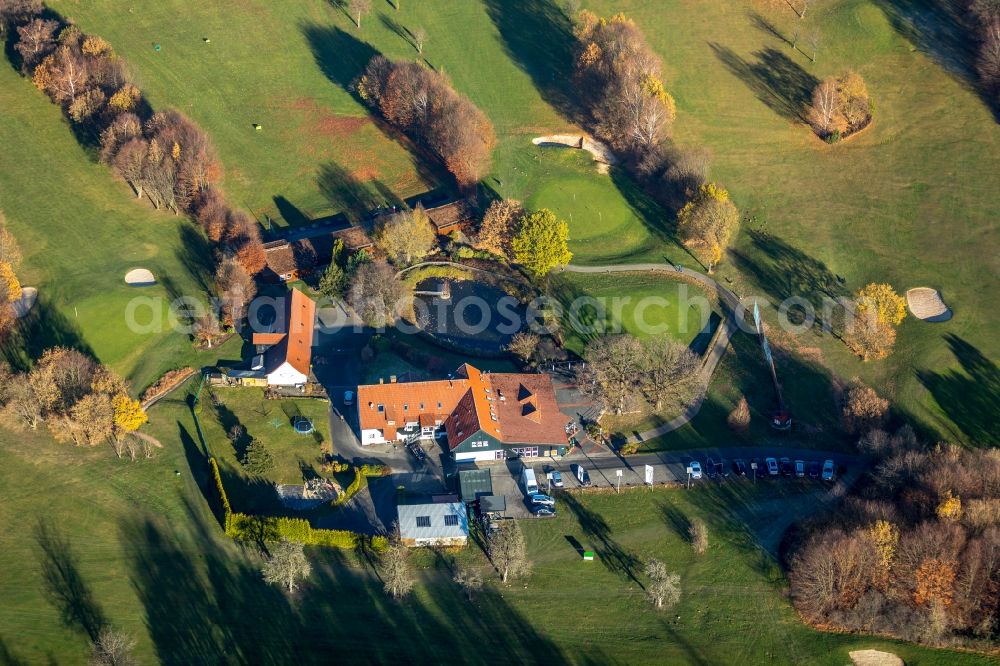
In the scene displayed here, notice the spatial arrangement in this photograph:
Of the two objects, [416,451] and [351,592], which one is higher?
[416,451]

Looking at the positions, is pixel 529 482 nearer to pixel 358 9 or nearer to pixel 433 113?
pixel 433 113

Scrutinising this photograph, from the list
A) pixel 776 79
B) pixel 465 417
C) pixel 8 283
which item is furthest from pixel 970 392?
pixel 8 283

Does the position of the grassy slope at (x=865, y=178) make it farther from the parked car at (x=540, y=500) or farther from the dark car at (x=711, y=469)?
the parked car at (x=540, y=500)

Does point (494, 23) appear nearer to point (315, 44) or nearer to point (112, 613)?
point (315, 44)

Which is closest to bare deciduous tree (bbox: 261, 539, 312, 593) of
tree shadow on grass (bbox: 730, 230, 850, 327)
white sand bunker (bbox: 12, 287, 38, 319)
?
white sand bunker (bbox: 12, 287, 38, 319)

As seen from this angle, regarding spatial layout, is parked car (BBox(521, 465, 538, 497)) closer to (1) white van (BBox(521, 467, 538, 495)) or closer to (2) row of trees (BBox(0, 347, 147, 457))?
(1) white van (BBox(521, 467, 538, 495))

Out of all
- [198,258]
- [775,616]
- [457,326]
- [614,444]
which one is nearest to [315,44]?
[198,258]
